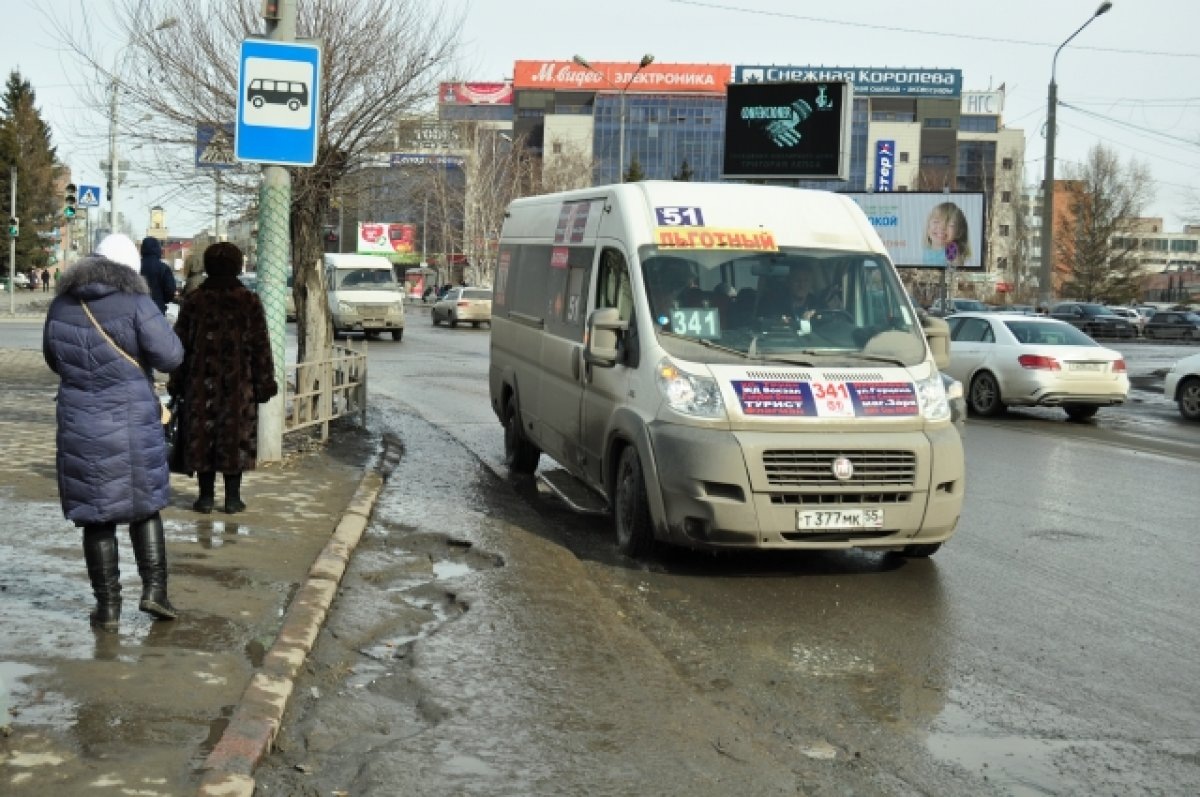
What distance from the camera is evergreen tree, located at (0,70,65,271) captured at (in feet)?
274

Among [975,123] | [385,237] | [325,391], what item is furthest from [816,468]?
[975,123]

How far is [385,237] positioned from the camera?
395 ft

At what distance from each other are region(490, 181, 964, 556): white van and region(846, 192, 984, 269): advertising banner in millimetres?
48679

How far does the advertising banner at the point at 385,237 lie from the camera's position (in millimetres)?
120250

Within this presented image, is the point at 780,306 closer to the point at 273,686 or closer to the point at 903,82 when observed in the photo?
the point at 273,686

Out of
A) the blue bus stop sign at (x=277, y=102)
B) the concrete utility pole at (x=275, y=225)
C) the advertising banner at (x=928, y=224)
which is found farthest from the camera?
the advertising banner at (x=928, y=224)

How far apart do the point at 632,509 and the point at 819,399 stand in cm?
133

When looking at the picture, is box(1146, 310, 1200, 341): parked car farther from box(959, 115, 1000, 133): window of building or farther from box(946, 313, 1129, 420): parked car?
box(959, 115, 1000, 133): window of building

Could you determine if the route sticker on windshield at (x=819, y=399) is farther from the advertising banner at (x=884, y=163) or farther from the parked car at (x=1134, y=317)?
the advertising banner at (x=884, y=163)

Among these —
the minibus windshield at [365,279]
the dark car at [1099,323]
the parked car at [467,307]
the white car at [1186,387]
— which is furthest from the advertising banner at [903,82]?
the white car at [1186,387]

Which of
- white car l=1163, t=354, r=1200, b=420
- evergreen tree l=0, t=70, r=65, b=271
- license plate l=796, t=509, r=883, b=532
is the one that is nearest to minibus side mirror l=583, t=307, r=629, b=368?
license plate l=796, t=509, r=883, b=532

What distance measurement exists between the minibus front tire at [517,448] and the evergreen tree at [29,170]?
77.2 m

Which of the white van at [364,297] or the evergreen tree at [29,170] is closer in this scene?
the white van at [364,297]

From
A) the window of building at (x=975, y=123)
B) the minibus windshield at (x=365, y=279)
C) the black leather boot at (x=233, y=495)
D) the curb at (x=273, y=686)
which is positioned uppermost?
the window of building at (x=975, y=123)
